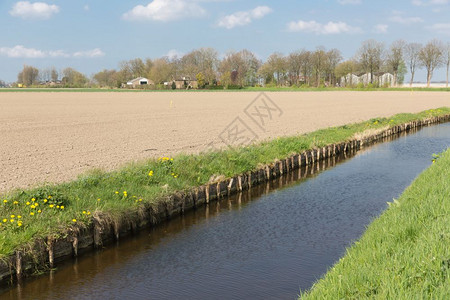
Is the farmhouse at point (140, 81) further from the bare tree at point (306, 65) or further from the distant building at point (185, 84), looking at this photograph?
the bare tree at point (306, 65)

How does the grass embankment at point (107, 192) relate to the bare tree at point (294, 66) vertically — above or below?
below

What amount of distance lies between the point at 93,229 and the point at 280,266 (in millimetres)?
4615

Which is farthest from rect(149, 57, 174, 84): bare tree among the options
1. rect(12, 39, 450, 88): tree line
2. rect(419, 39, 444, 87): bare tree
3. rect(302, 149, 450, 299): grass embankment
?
rect(302, 149, 450, 299): grass embankment

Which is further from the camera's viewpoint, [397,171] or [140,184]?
[397,171]

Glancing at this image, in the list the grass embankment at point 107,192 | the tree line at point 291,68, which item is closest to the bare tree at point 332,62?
the tree line at point 291,68

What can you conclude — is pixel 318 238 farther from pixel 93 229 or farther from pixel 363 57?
pixel 363 57

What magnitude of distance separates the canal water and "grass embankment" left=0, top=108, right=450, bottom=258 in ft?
3.03

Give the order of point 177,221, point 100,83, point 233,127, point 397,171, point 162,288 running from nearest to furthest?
point 162,288
point 177,221
point 397,171
point 233,127
point 100,83

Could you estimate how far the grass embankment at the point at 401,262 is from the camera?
5.89m

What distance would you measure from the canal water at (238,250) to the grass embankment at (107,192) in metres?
0.92

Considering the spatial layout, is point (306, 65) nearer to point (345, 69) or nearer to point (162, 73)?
point (345, 69)

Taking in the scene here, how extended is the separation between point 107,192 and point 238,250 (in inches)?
158

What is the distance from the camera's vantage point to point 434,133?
1387 inches

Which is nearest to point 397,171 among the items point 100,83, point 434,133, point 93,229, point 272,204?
point 272,204
